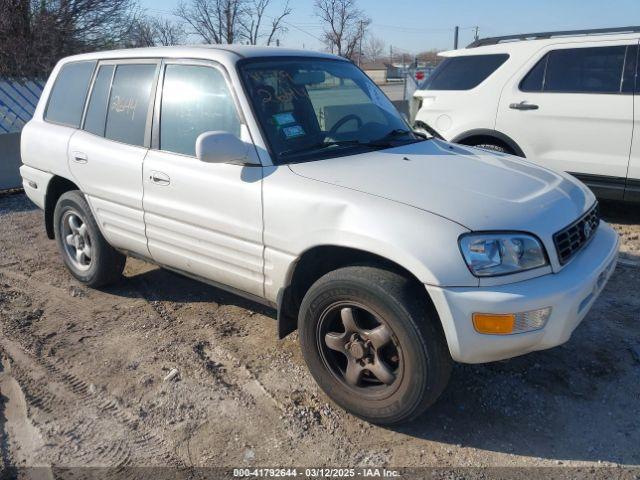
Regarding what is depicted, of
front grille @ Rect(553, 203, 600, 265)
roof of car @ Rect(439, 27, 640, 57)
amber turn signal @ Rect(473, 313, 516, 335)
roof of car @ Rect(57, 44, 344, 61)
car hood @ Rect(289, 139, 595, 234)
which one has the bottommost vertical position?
amber turn signal @ Rect(473, 313, 516, 335)

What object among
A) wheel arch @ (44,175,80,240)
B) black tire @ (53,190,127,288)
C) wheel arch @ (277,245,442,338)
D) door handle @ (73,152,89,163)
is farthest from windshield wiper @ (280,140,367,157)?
wheel arch @ (44,175,80,240)

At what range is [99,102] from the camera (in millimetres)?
4422

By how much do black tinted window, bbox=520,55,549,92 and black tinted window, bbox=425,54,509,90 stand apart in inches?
14.4

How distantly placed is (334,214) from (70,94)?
3064mm

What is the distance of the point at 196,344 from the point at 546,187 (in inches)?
95.5

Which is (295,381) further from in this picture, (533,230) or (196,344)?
(533,230)

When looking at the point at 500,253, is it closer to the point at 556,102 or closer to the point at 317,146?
the point at 317,146

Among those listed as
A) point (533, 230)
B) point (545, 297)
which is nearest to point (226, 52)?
point (533, 230)

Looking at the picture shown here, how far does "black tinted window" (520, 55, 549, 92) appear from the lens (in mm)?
6227

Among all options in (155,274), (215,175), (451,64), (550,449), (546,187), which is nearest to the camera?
(550,449)

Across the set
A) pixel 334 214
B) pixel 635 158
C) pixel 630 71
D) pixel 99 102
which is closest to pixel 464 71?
pixel 630 71

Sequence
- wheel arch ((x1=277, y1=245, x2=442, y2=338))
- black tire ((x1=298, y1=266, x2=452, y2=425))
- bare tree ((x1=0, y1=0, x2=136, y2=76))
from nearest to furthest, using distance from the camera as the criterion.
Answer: black tire ((x1=298, y1=266, x2=452, y2=425)) → wheel arch ((x1=277, y1=245, x2=442, y2=338)) → bare tree ((x1=0, y1=0, x2=136, y2=76))

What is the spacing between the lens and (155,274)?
5273 millimetres

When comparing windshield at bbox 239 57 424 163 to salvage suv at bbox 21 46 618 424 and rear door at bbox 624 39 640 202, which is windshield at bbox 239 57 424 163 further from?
rear door at bbox 624 39 640 202
